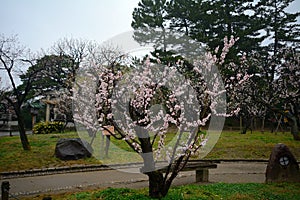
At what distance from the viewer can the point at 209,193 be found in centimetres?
546

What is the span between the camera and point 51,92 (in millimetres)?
25156

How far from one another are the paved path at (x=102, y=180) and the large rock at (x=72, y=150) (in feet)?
5.80

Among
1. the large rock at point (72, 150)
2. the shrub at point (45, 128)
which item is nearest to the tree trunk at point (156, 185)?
the large rock at point (72, 150)

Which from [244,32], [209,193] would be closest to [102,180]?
[209,193]

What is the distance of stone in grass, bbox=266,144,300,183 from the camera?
6.64 meters

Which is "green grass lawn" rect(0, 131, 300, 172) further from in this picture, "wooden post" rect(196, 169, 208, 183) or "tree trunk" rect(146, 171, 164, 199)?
"tree trunk" rect(146, 171, 164, 199)

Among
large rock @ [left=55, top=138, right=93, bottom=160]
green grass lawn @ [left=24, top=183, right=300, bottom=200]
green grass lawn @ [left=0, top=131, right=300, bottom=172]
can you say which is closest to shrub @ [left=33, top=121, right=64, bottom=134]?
green grass lawn @ [left=0, top=131, right=300, bottom=172]

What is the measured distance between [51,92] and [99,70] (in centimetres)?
2108

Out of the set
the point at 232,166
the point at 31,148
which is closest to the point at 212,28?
the point at 232,166

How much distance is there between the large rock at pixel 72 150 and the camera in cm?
988

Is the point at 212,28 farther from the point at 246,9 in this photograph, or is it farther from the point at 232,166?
the point at 232,166

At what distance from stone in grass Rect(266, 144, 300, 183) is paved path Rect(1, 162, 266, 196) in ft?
2.24

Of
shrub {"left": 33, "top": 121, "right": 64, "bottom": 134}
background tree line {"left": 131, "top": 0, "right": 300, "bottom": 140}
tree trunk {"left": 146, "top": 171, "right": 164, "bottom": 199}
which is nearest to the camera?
tree trunk {"left": 146, "top": 171, "right": 164, "bottom": 199}

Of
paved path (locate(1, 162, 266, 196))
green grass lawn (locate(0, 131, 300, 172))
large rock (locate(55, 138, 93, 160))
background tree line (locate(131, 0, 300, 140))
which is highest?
background tree line (locate(131, 0, 300, 140))
